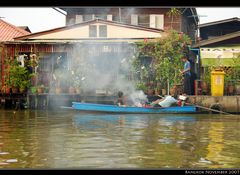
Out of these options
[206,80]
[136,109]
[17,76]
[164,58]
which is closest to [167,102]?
[136,109]

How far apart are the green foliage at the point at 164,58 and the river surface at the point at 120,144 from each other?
593cm

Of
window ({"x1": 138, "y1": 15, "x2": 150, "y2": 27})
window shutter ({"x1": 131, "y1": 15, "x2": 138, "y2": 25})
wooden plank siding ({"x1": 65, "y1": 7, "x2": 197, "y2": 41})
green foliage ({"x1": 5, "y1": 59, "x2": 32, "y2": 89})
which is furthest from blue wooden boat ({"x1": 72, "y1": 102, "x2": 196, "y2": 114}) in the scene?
window shutter ({"x1": 131, "y1": 15, "x2": 138, "y2": 25})

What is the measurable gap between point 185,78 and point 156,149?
40.7 feet

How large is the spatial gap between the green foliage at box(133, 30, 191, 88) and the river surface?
5.93 m

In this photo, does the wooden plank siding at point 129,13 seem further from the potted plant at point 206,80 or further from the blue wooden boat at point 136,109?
the blue wooden boat at point 136,109

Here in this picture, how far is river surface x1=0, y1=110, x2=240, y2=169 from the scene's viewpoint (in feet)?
24.3

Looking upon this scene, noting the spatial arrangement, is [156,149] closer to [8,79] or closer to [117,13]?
[8,79]

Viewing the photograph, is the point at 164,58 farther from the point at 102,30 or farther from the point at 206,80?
the point at 102,30

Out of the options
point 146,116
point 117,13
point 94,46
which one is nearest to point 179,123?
point 146,116

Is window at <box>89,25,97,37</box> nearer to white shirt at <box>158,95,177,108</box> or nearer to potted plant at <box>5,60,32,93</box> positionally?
potted plant at <box>5,60,32,93</box>

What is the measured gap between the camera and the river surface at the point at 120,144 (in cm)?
741

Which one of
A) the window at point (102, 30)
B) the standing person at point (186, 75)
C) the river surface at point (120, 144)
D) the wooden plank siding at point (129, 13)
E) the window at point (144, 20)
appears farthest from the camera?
the window at point (144, 20)

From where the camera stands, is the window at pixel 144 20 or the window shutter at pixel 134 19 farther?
the window shutter at pixel 134 19

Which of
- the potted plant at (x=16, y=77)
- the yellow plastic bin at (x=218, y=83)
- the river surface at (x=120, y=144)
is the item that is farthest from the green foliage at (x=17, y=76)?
the yellow plastic bin at (x=218, y=83)
